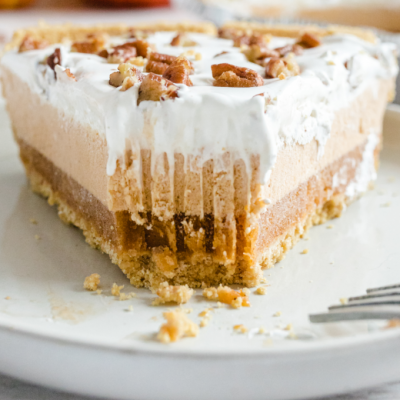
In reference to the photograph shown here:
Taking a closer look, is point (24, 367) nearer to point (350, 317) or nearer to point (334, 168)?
point (350, 317)

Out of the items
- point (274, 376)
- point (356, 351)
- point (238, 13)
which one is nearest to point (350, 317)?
point (356, 351)

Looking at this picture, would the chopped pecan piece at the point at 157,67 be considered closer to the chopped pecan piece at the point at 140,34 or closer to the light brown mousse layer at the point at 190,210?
the light brown mousse layer at the point at 190,210

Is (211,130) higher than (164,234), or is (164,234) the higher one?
(211,130)

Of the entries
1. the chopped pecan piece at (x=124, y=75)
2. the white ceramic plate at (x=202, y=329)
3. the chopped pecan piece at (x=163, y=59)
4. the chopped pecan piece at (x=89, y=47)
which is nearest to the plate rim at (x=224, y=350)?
the white ceramic plate at (x=202, y=329)

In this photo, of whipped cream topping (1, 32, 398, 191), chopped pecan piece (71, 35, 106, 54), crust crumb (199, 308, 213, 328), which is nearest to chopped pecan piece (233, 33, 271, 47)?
whipped cream topping (1, 32, 398, 191)

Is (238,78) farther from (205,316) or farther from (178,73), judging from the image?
(205,316)

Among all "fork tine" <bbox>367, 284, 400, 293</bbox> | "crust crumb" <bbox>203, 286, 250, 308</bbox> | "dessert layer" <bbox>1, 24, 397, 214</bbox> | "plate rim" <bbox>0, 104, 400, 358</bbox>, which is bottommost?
"crust crumb" <bbox>203, 286, 250, 308</bbox>

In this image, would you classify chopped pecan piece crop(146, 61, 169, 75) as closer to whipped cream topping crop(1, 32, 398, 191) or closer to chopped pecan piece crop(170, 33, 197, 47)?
whipped cream topping crop(1, 32, 398, 191)
